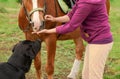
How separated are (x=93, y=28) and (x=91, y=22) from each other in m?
A: 0.09

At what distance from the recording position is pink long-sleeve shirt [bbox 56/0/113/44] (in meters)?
4.80

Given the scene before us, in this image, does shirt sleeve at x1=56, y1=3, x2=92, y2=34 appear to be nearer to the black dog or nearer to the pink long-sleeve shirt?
the pink long-sleeve shirt

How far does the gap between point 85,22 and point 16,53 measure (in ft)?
3.76

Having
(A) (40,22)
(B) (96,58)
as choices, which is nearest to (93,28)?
(B) (96,58)

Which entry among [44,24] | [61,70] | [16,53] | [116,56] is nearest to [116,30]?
[116,56]

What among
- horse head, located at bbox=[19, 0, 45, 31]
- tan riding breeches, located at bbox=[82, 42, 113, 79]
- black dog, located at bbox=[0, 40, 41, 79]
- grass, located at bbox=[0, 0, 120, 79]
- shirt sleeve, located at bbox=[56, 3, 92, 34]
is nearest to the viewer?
shirt sleeve, located at bbox=[56, 3, 92, 34]

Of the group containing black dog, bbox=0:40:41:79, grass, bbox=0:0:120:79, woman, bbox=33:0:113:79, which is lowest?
grass, bbox=0:0:120:79

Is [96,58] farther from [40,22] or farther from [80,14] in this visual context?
[40,22]

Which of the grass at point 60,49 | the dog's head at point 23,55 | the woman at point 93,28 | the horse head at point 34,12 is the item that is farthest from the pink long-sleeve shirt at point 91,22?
the grass at point 60,49

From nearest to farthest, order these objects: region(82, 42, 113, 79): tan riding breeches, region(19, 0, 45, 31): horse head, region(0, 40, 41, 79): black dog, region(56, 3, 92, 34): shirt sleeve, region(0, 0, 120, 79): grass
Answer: region(56, 3, 92, 34): shirt sleeve → region(82, 42, 113, 79): tan riding breeches → region(0, 40, 41, 79): black dog → region(19, 0, 45, 31): horse head → region(0, 0, 120, 79): grass

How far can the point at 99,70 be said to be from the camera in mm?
5199

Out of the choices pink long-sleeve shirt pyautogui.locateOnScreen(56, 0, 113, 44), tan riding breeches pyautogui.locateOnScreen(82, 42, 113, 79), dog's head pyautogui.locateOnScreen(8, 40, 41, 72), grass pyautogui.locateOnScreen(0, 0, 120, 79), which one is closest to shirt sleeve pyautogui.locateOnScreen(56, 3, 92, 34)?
pink long-sleeve shirt pyautogui.locateOnScreen(56, 0, 113, 44)

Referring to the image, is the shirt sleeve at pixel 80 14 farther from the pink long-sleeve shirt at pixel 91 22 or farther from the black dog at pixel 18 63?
the black dog at pixel 18 63

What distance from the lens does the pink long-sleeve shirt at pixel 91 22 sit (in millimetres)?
4805
